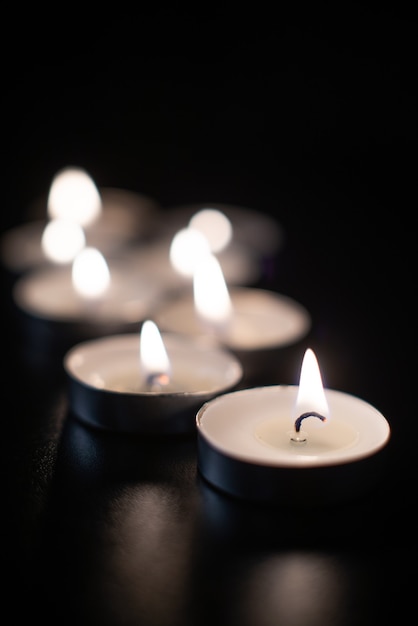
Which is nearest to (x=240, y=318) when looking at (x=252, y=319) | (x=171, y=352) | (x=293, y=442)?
(x=252, y=319)

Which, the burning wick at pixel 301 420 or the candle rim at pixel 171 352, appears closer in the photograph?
the burning wick at pixel 301 420

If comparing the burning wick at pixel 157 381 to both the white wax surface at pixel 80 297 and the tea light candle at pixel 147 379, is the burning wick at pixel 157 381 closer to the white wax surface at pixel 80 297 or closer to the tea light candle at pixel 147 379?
the tea light candle at pixel 147 379

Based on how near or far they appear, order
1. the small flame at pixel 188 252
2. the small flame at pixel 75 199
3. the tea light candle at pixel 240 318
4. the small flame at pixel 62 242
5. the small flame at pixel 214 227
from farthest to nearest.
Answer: the small flame at pixel 75 199, the small flame at pixel 214 227, the small flame at pixel 62 242, the small flame at pixel 188 252, the tea light candle at pixel 240 318

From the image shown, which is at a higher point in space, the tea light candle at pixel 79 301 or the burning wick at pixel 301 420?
the burning wick at pixel 301 420

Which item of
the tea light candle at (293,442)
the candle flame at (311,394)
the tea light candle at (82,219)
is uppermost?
the candle flame at (311,394)

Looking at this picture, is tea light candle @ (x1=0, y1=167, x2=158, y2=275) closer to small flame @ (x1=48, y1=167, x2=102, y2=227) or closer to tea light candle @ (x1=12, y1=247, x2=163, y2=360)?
small flame @ (x1=48, y1=167, x2=102, y2=227)

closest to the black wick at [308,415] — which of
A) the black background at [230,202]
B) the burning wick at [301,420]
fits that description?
the burning wick at [301,420]
